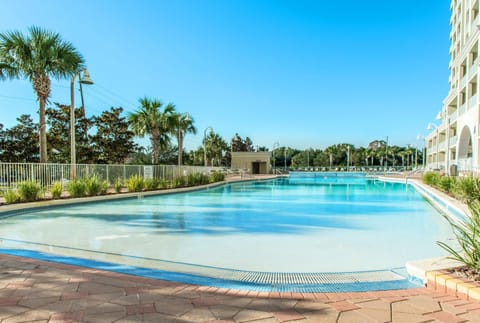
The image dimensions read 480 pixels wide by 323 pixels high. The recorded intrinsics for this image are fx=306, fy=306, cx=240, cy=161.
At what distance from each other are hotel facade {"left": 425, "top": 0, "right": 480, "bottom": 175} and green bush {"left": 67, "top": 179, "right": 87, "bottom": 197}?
53.8 ft

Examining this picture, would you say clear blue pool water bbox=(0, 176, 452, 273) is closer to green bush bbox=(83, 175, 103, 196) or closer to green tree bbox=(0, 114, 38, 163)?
green bush bbox=(83, 175, 103, 196)

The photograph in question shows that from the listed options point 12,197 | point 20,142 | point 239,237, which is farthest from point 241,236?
point 20,142

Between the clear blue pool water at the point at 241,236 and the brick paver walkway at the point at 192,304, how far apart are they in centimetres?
123

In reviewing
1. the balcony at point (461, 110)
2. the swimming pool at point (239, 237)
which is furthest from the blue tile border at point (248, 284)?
the balcony at point (461, 110)

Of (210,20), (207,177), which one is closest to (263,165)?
(207,177)

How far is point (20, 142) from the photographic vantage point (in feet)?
70.2

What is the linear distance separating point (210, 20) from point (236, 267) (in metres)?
13.3

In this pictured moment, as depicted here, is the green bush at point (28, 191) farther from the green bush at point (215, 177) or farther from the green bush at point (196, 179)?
the green bush at point (215, 177)

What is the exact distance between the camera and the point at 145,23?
13969 mm

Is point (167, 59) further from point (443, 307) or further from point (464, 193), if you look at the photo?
point (443, 307)

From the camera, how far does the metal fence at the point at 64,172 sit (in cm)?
1073

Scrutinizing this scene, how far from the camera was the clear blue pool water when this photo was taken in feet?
14.9

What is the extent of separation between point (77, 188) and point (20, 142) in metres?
14.0

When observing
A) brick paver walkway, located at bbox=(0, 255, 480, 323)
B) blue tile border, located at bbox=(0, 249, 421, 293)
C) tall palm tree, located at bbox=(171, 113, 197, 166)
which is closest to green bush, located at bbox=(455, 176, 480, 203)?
blue tile border, located at bbox=(0, 249, 421, 293)
